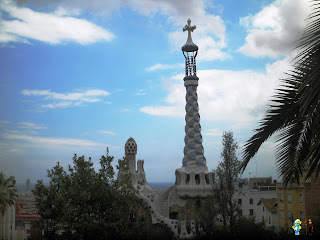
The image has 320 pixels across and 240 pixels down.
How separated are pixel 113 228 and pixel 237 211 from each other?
737 centimetres

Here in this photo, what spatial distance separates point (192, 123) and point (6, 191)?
1434 centimetres

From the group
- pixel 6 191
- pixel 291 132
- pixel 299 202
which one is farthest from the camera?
pixel 299 202

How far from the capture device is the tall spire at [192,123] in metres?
25.2

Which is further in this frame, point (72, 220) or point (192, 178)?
point (192, 178)

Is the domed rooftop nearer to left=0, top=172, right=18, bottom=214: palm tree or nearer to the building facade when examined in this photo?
left=0, top=172, right=18, bottom=214: palm tree

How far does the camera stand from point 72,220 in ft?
59.1

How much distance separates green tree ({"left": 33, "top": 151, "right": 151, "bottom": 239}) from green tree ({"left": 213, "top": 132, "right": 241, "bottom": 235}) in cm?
500

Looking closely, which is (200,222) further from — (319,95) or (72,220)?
(319,95)

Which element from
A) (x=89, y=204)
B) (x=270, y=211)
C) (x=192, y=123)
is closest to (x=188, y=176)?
(x=192, y=123)

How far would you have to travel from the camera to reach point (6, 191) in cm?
2948

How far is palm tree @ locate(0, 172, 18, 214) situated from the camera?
29.1 metres

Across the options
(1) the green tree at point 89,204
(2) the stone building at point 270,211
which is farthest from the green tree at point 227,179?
(2) the stone building at point 270,211

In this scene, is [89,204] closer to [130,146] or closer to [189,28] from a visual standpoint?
[130,146]

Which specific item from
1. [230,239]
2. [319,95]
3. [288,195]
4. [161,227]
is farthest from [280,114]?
[288,195]
